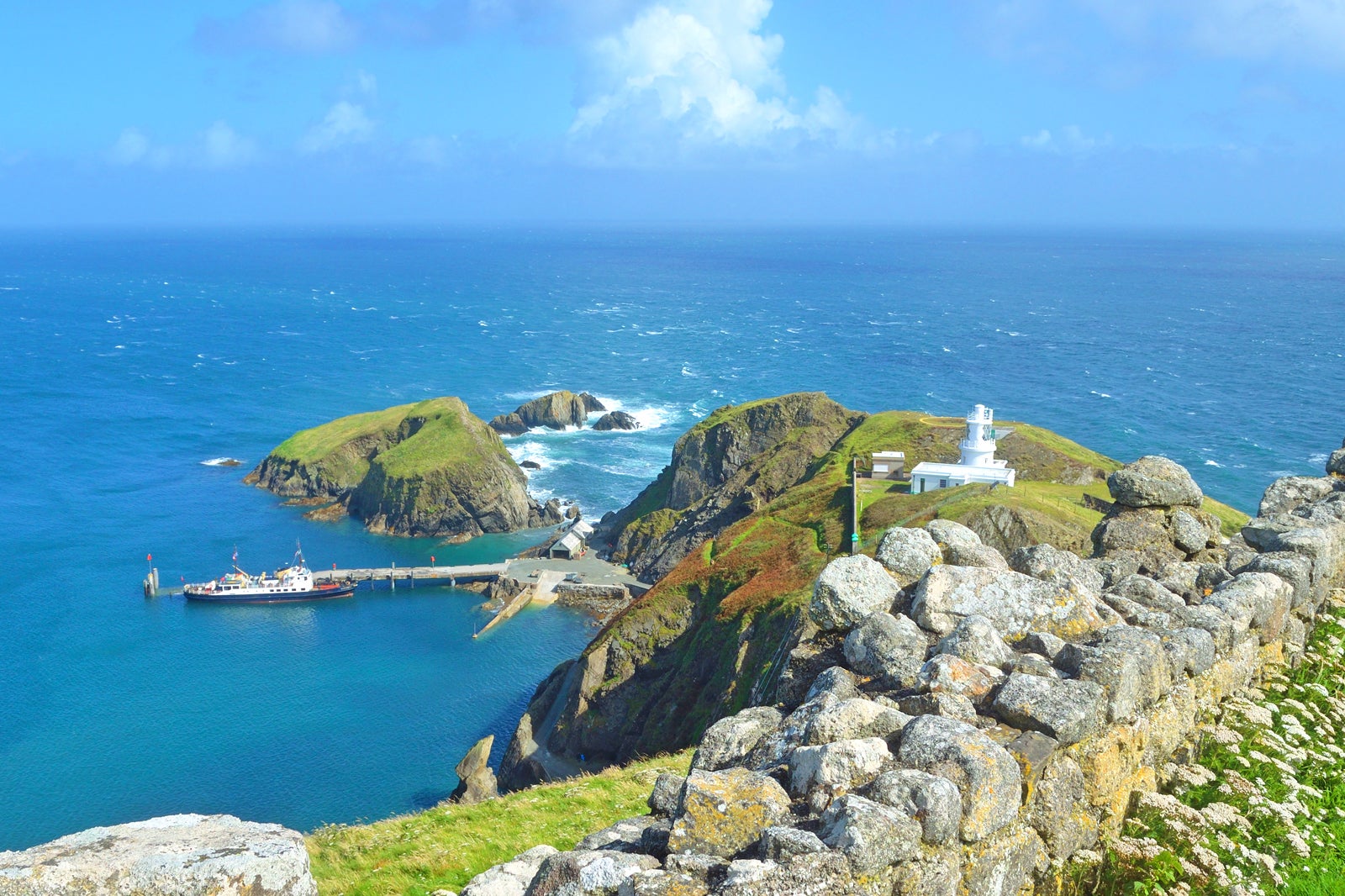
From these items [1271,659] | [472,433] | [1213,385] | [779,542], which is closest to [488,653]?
[779,542]

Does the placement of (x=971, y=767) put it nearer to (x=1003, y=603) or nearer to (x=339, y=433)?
(x=1003, y=603)

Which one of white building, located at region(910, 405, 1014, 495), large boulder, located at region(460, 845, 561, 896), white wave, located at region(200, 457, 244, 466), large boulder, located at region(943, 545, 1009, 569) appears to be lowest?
white wave, located at region(200, 457, 244, 466)

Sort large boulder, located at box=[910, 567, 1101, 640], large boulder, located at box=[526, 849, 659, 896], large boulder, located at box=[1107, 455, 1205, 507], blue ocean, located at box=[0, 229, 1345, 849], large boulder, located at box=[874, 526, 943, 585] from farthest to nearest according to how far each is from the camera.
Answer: blue ocean, located at box=[0, 229, 1345, 849] < large boulder, located at box=[1107, 455, 1205, 507] < large boulder, located at box=[874, 526, 943, 585] < large boulder, located at box=[910, 567, 1101, 640] < large boulder, located at box=[526, 849, 659, 896]

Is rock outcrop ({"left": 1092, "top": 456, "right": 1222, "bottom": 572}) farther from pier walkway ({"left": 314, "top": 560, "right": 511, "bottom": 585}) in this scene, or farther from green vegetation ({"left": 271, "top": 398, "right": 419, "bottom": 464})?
green vegetation ({"left": 271, "top": 398, "right": 419, "bottom": 464})

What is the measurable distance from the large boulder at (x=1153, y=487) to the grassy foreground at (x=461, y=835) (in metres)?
11.9

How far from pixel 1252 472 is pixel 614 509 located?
225ft

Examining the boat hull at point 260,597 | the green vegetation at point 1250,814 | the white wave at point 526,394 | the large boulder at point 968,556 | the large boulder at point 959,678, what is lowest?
the boat hull at point 260,597

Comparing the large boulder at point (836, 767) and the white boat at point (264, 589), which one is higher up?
the large boulder at point (836, 767)

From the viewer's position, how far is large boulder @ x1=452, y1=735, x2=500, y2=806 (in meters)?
50.4

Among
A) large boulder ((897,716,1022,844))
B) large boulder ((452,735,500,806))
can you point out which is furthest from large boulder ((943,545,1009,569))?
large boulder ((452,735,500,806))

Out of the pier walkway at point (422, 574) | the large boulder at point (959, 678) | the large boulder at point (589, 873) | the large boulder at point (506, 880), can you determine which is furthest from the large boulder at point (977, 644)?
the pier walkway at point (422, 574)

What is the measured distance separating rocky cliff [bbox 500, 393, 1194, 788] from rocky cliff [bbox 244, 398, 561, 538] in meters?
31.0

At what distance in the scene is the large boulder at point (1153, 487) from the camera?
20375 mm

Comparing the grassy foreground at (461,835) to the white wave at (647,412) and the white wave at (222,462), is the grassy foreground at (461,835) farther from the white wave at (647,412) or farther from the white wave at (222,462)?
the white wave at (647,412)
